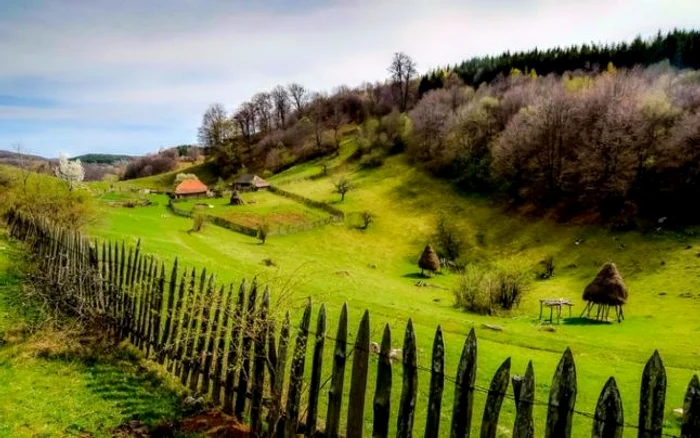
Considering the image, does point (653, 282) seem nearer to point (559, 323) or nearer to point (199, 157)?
point (559, 323)

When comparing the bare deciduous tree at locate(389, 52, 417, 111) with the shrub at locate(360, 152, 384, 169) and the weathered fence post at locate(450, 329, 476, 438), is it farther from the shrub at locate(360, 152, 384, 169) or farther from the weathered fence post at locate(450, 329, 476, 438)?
the weathered fence post at locate(450, 329, 476, 438)

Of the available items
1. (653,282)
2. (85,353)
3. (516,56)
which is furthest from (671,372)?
(516,56)

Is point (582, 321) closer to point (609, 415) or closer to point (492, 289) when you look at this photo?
point (492, 289)

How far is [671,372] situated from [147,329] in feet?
43.2

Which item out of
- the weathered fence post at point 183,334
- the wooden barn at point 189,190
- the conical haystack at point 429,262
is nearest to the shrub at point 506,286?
the conical haystack at point 429,262

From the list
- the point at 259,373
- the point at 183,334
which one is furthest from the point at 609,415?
the point at 183,334

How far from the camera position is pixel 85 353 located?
10.0m

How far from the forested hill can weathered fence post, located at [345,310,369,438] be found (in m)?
111

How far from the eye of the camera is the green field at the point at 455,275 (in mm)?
11438

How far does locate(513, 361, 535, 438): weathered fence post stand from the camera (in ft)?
13.5

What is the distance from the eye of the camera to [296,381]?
244 inches

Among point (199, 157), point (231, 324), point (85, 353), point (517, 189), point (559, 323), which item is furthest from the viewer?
point (199, 157)

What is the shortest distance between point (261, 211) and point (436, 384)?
202ft

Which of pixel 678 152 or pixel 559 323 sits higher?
pixel 678 152
